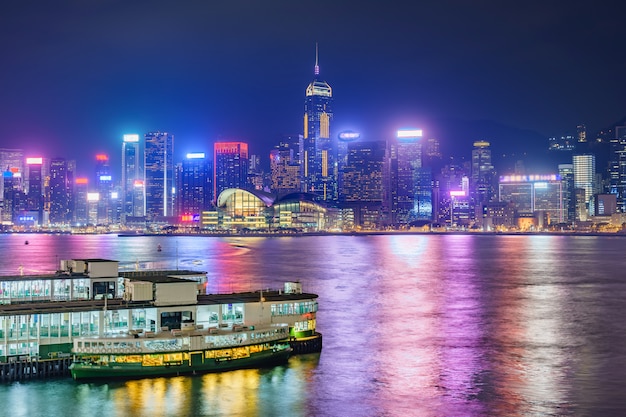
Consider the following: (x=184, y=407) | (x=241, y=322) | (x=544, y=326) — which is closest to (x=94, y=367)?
(x=184, y=407)

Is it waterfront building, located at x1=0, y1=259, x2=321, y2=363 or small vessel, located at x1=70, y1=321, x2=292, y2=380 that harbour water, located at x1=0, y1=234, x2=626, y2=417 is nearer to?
small vessel, located at x1=70, y1=321, x2=292, y2=380

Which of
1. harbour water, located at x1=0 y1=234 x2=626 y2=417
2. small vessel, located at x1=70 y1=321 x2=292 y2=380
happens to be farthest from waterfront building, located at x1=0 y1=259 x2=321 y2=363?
harbour water, located at x1=0 y1=234 x2=626 y2=417

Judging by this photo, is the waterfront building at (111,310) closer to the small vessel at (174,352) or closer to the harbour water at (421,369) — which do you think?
the small vessel at (174,352)

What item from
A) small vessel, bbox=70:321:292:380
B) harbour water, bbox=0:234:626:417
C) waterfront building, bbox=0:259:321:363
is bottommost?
harbour water, bbox=0:234:626:417

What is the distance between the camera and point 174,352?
3403 cm

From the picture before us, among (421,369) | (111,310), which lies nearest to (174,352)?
(111,310)

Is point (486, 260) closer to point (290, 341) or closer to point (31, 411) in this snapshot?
point (290, 341)

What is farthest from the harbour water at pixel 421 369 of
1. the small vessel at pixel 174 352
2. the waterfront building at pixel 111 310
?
the waterfront building at pixel 111 310

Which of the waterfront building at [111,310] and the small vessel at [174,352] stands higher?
the waterfront building at [111,310]

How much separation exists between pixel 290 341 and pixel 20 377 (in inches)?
529

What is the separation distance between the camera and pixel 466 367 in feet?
126

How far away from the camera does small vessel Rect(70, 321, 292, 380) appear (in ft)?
109

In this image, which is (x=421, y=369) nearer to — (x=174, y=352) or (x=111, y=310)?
(x=174, y=352)

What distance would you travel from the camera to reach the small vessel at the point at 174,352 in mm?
33156
